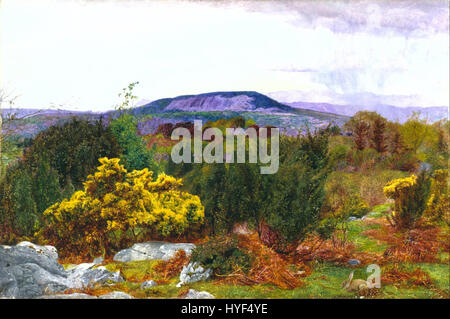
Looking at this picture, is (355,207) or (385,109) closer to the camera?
(355,207)

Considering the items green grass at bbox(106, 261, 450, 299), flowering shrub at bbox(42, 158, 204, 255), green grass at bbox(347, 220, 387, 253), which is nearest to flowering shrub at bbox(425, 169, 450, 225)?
green grass at bbox(347, 220, 387, 253)

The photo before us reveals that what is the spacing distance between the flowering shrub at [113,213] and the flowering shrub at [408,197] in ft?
11.5

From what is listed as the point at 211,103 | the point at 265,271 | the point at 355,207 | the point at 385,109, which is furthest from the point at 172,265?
the point at 385,109

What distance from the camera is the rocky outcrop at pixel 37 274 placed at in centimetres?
673

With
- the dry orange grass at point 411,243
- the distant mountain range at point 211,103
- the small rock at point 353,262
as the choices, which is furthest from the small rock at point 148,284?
the dry orange grass at point 411,243

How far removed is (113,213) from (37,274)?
1.46 meters

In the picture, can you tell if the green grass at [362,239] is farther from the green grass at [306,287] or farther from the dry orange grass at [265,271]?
the dry orange grass at [265,271]

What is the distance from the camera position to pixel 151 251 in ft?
24.3

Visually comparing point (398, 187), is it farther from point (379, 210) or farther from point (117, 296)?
point (117, 296)

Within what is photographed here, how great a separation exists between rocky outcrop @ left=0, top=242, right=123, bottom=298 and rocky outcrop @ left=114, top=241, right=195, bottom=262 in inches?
14.9

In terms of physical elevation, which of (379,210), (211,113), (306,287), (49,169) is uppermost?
(211,113)

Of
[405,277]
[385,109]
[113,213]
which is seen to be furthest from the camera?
[385,109]

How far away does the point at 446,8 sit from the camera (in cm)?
801
